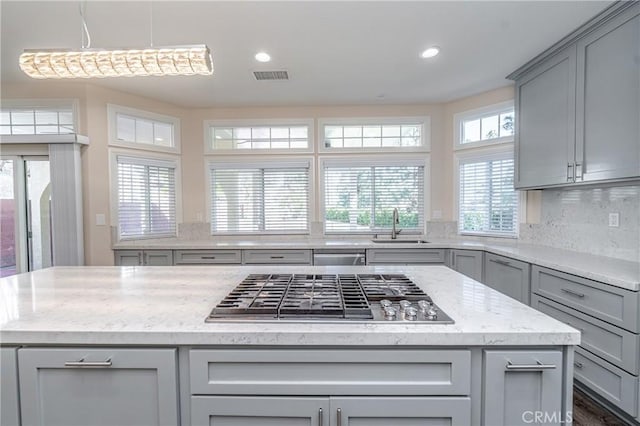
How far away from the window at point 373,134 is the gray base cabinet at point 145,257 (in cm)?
243

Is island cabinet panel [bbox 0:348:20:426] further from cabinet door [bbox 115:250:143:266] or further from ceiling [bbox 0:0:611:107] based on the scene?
cabinet door [bbox 115:250:143:266]

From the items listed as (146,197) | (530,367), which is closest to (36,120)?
(146,197)

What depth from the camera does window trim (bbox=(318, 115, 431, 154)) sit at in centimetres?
401

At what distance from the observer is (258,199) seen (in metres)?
4.14

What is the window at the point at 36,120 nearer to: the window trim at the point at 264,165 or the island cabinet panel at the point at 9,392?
the window trim at the point at 264,165

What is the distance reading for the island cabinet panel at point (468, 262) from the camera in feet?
10.3

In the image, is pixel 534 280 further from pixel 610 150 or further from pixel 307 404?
pixel 307 404

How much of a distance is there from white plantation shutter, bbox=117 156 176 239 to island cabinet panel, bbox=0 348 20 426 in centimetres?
282

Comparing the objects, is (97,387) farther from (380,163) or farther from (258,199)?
(380,163)

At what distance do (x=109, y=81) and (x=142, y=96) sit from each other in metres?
0.44

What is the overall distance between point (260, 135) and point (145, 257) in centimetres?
216

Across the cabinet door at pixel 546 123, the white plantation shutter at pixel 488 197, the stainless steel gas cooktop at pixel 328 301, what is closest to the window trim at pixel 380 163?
the white plantation shutter at pixel 488 197

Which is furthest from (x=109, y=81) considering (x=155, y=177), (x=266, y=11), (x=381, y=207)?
(x=381, y=207)

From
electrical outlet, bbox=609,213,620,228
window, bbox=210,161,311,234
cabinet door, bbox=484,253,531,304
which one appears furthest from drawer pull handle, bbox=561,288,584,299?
window, bbox=210,161,311,234
